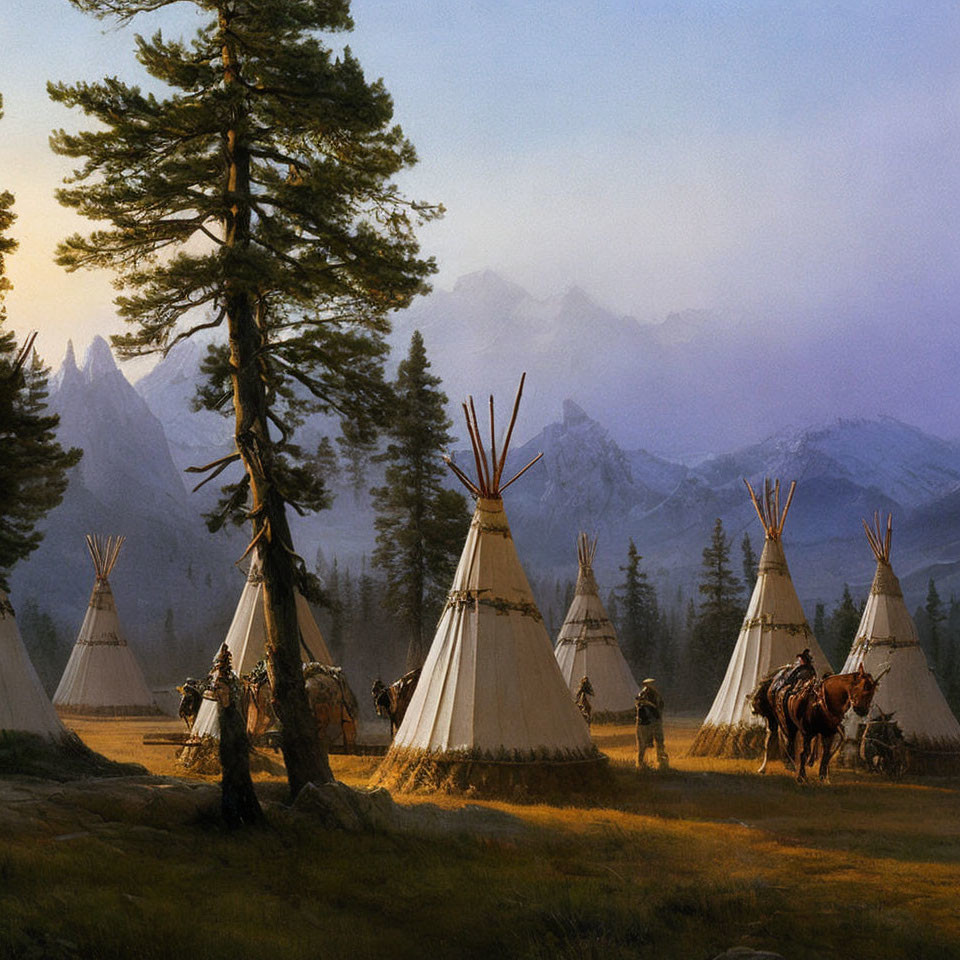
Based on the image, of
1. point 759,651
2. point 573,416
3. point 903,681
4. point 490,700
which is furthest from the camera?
point 573,416

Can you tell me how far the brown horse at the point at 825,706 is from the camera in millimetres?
13023

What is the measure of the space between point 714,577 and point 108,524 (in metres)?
51.8

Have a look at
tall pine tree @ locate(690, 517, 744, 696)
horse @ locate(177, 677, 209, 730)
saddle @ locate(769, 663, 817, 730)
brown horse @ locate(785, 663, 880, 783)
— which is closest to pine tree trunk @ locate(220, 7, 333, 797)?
horse @ locate(177, 677, 209, 730)

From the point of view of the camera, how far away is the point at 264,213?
1294 centimetres

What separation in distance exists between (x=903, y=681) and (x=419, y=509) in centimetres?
1406

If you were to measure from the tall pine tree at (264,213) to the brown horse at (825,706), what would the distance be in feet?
21.9

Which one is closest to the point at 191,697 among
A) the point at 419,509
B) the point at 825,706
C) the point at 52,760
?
the point at 52,760

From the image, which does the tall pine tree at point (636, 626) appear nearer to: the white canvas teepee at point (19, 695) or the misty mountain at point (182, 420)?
the white canvas teepee at point (19, 695)

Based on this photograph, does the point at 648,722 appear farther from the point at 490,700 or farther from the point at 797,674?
the point at 490,700

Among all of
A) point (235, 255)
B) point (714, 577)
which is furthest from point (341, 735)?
point (714, 577)

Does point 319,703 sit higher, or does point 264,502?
point 264,502

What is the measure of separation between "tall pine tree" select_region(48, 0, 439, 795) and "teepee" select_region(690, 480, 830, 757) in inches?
335

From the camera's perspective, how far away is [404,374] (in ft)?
93.6

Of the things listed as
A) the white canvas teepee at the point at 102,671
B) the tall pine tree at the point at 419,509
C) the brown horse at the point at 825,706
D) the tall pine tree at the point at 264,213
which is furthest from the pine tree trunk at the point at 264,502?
the white canvas teepee at the point at 102,671
